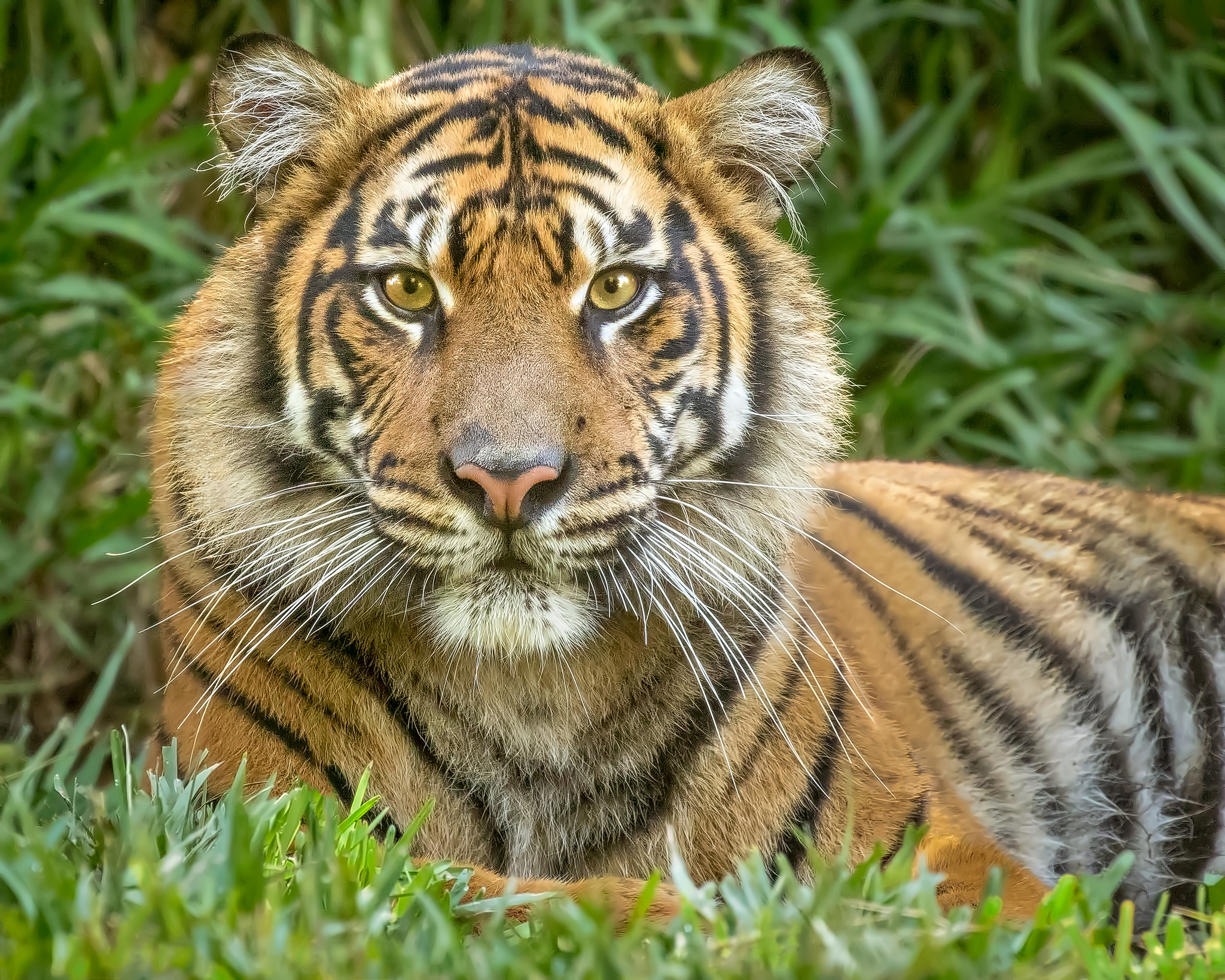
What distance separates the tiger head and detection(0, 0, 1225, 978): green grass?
62 cm

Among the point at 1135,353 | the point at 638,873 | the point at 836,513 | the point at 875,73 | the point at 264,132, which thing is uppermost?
the point at 875,73

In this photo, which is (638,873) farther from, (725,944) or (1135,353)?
(1135,353)

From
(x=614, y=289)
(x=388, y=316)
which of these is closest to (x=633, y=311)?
(x=614, y=289)

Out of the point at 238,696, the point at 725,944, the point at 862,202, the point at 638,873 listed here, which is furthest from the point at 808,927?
the point at 862,202

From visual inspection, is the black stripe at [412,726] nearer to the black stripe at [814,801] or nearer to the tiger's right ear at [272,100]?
the black stripe at [814,801]

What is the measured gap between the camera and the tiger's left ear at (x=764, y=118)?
2.21 metres

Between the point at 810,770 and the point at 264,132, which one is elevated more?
the point at 264,132

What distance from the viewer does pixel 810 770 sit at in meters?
2.11

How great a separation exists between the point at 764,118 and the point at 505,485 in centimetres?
88

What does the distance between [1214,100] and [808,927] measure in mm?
3875

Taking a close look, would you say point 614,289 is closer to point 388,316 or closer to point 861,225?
point 388,316

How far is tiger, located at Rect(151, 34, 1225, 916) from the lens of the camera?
6.19ft

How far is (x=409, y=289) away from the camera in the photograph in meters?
1.98

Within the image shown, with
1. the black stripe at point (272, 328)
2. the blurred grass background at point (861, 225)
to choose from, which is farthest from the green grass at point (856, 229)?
the black stripe at point (272, 328)
